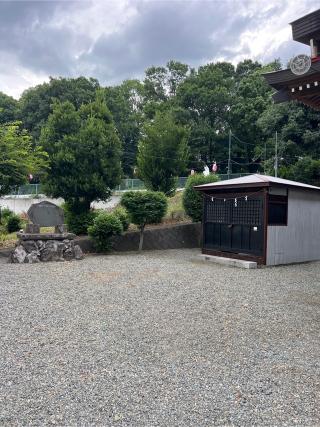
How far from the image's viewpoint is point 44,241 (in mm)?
8898

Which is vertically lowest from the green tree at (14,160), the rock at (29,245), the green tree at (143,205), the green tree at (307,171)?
the rock at (29,245)

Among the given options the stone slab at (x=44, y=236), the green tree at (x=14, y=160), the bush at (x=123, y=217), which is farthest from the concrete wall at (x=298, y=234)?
the green tree at (x=14, y=160)

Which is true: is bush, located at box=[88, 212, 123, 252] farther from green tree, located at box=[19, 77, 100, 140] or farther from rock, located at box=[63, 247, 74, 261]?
green tree, located at box=[19, 77, 100, 140]

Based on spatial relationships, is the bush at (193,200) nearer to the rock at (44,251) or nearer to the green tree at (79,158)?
the green tree at (79,158)

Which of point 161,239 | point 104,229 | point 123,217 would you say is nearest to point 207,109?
point 161,239

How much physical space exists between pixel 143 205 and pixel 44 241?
304 cm

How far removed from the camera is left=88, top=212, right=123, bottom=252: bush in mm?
9674

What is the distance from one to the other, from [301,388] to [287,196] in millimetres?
7099

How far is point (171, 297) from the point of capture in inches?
212

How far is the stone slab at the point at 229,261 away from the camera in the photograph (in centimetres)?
858

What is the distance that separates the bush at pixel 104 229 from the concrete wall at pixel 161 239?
0.40m

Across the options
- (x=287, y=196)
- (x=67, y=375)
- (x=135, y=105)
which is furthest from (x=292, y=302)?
(x=135, y=105)

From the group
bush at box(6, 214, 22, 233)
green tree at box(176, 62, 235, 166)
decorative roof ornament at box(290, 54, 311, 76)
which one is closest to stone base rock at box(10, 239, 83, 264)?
bush at box(6, 214, 22, 233)

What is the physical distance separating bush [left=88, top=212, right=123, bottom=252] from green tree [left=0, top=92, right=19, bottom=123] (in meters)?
23.8
